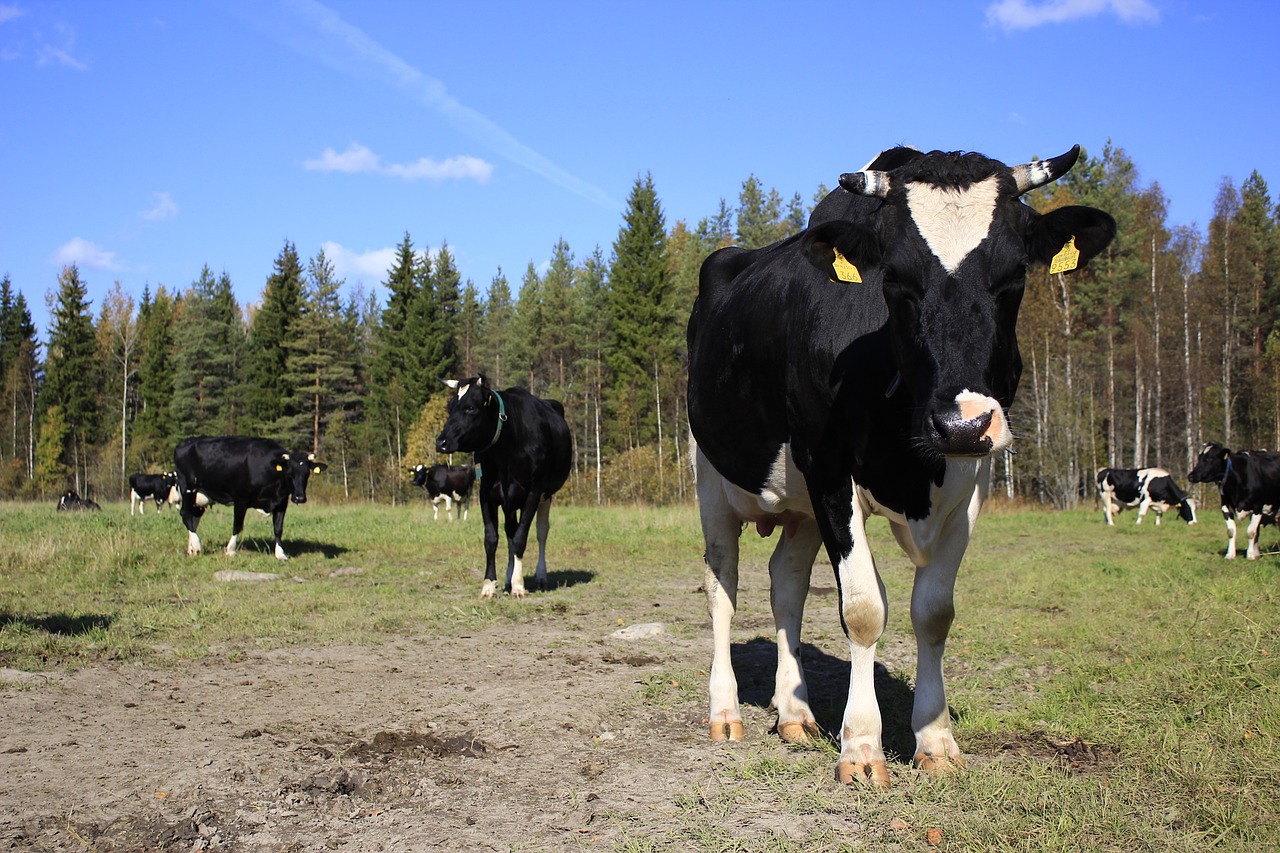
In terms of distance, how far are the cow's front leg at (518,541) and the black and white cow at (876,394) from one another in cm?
569

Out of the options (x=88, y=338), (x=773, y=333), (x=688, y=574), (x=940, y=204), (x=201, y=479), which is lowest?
(x=688, y=574)

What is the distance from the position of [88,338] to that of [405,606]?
61822 mm

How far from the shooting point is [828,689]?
5863 millimetres

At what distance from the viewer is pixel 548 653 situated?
23.5ft

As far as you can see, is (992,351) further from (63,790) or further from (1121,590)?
(1121,590)

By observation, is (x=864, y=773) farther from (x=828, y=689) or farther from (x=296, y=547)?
(x=296, y=547)

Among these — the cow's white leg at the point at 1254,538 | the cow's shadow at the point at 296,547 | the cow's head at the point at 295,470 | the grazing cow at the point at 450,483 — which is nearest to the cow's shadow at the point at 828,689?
the cow's shadow at the point at 296,547

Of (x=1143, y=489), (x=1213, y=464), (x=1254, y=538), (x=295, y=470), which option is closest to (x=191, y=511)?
(x=295, y=470)

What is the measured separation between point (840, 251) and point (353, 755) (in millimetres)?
3118

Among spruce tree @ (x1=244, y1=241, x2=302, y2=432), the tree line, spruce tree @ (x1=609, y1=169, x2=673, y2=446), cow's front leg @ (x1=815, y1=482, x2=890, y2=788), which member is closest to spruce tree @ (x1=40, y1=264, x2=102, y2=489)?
the tree line

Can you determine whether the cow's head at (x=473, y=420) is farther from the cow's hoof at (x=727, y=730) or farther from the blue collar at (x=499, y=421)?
the cow's hoof at (x=727, y=730)

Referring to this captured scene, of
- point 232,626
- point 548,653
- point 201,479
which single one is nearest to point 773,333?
point 548,653

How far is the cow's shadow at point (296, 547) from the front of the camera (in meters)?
14.6

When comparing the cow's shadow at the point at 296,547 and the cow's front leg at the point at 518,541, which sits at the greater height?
the cow's front leg at the point at 518,541
